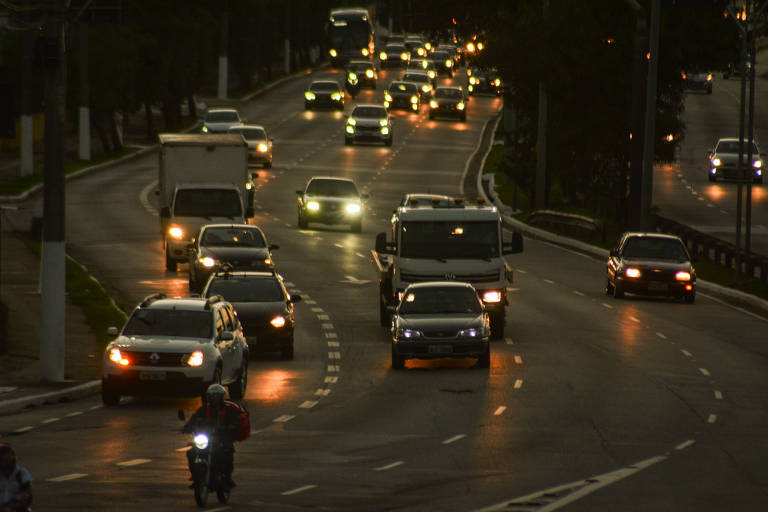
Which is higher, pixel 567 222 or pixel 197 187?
pixel 197 187

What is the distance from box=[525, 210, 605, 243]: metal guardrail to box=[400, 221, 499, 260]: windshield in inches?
812

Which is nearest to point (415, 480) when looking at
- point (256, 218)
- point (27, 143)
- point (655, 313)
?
point (655, 313)

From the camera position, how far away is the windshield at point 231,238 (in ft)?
129

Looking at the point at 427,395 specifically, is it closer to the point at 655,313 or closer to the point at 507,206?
the point at 655,313

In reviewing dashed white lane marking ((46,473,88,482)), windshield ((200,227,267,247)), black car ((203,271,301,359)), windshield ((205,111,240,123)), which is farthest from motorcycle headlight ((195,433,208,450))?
windshield ((205,111,240,123))

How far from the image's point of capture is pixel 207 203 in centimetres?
4397

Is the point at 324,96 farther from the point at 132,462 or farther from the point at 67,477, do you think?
the point at 67,477

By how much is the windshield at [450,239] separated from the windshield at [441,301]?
2.92m

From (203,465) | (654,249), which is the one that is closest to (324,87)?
(654,249)

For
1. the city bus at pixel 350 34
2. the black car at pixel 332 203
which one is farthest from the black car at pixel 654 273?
the city bus at pixel 350 34

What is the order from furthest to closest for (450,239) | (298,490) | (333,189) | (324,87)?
(324,87) → (333,189) → (450,239) → (298,490)

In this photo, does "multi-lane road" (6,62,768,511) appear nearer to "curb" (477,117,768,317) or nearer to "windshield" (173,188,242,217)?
"curb" (477,117,768,317)

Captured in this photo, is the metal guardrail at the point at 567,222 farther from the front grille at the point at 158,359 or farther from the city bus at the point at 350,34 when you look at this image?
the city bus at the point at 350,34

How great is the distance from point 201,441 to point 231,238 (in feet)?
78.9
